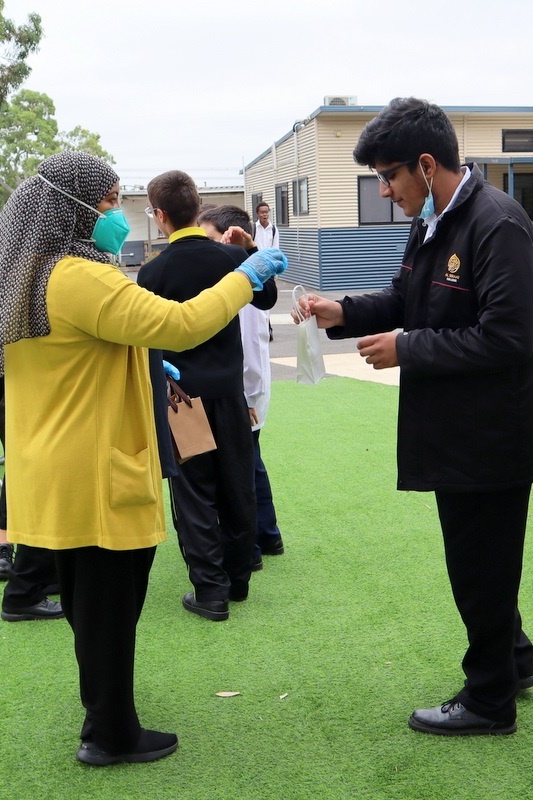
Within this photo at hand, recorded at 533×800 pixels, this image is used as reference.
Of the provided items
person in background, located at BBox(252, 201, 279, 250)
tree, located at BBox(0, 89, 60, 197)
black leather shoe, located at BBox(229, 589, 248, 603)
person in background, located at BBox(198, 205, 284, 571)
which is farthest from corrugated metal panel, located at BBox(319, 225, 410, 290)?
tree, located at BBox(0, 89, 60, 197)

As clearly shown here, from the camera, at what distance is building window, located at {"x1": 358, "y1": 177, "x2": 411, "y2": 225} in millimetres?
23672

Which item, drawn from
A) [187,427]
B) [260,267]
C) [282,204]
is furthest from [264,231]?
[260,267]

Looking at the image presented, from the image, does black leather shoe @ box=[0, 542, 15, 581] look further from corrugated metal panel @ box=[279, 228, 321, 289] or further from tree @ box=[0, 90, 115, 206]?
tree @ box=[0, 90, 115, 206]

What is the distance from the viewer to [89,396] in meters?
2.75

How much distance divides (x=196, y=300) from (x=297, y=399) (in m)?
7.23

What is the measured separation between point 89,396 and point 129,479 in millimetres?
A: 282

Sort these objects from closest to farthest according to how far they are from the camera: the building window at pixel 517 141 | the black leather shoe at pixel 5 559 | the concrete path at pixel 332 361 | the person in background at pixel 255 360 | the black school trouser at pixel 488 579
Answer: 1. the black school trouser at pixel 488 579
2. the person in background at pixel 255 360
3. the black leather shoe at pixel 5 559
4. the concrete path at pixel 332 361
5. the building window at pixel 517 141

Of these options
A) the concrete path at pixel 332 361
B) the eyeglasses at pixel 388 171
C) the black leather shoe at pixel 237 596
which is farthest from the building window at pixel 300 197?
the eyeglasses at pixel 388 171

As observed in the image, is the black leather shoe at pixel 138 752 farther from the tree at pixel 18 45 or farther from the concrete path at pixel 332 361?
the tree at pixel 18 45

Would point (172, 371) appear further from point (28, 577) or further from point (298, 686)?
point (298, 686)

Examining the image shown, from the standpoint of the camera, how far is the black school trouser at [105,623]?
2.91m

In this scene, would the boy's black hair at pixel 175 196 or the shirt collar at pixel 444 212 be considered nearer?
the shirt collar at pixel 444 212

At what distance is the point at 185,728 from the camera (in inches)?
131

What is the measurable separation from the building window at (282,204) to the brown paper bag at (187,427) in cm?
2395
